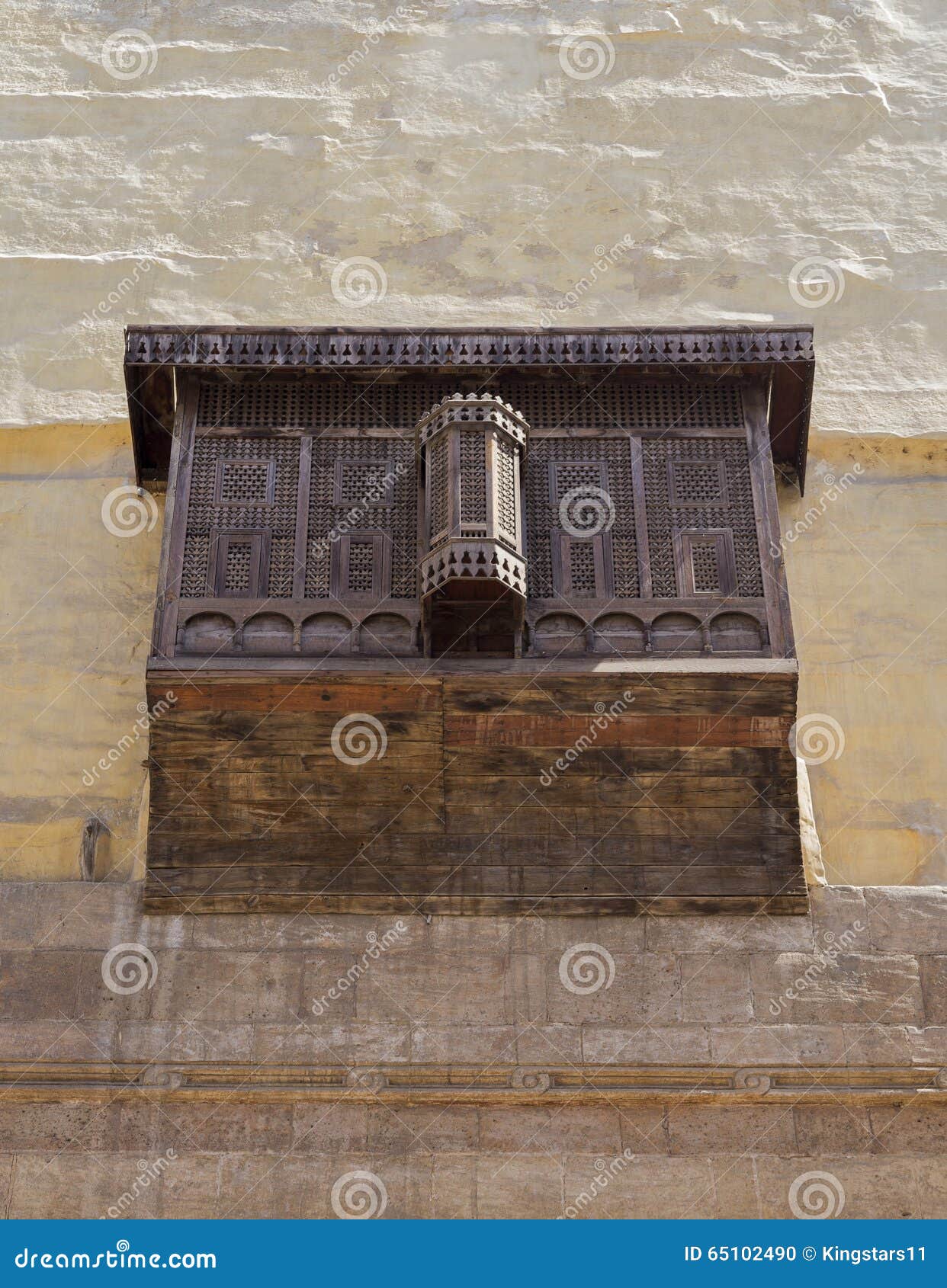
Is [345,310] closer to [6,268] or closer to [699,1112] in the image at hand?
[6,268]

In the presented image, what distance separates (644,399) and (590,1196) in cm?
427

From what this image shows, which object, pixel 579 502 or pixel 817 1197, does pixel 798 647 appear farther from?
pixel 817 1197

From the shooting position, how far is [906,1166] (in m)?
7.68

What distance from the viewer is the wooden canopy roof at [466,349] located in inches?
343

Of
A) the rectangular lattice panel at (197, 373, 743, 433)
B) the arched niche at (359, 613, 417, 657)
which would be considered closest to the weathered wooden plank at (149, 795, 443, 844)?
the arched niche at (359, 613, 417, 657)
